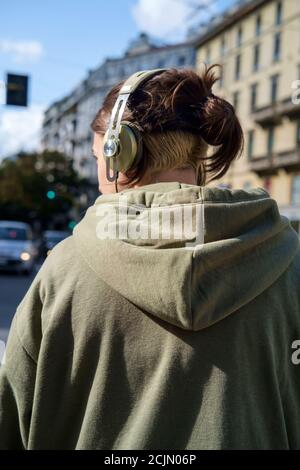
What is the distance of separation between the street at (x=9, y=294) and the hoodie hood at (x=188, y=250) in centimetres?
646

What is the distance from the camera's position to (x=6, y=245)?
16.1m

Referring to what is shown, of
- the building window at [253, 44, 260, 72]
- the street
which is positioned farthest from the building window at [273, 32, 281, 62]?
the street

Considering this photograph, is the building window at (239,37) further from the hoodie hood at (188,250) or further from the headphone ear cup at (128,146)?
the hoodie hood at (188,250)

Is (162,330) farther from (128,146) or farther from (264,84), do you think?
(264,84)

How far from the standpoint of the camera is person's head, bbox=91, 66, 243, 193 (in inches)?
46.6

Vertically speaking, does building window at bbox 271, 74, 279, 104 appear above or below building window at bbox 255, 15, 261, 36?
below

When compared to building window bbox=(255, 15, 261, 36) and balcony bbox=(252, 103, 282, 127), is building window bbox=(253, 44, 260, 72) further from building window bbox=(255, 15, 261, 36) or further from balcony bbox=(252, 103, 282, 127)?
balcony bbox=(252, 103, 282, 127)

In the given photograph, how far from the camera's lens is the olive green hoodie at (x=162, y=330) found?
1029 millimetres

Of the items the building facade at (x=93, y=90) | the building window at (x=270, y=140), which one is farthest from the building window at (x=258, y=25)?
the building facade at (x=93, y=90)

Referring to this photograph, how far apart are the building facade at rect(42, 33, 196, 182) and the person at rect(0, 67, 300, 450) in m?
50.6

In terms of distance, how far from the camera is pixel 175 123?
118 centimetres

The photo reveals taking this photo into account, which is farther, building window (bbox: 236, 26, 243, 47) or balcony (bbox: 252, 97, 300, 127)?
building window (bbox: 236, 26, 243, 47)
